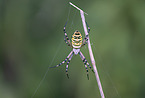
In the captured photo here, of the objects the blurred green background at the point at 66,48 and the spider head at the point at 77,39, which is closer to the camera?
the spider head at the point at 77,39

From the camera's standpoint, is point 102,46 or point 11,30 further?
point 11,30

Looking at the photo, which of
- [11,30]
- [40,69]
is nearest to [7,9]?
[11,30]

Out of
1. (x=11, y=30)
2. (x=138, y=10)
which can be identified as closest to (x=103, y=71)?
(x=138, y=10)

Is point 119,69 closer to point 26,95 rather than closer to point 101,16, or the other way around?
point 101,16

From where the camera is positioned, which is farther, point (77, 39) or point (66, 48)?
point (66, 48)

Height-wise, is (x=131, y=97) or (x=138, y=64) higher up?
(x=138, y=64)

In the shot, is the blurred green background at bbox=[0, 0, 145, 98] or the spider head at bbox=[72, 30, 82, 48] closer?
the spider head at bbox=[72, 30, 82, 48]

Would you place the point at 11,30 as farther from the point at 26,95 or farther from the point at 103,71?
the point at 103,71

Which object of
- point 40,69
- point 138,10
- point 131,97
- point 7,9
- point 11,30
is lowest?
point 131,97
